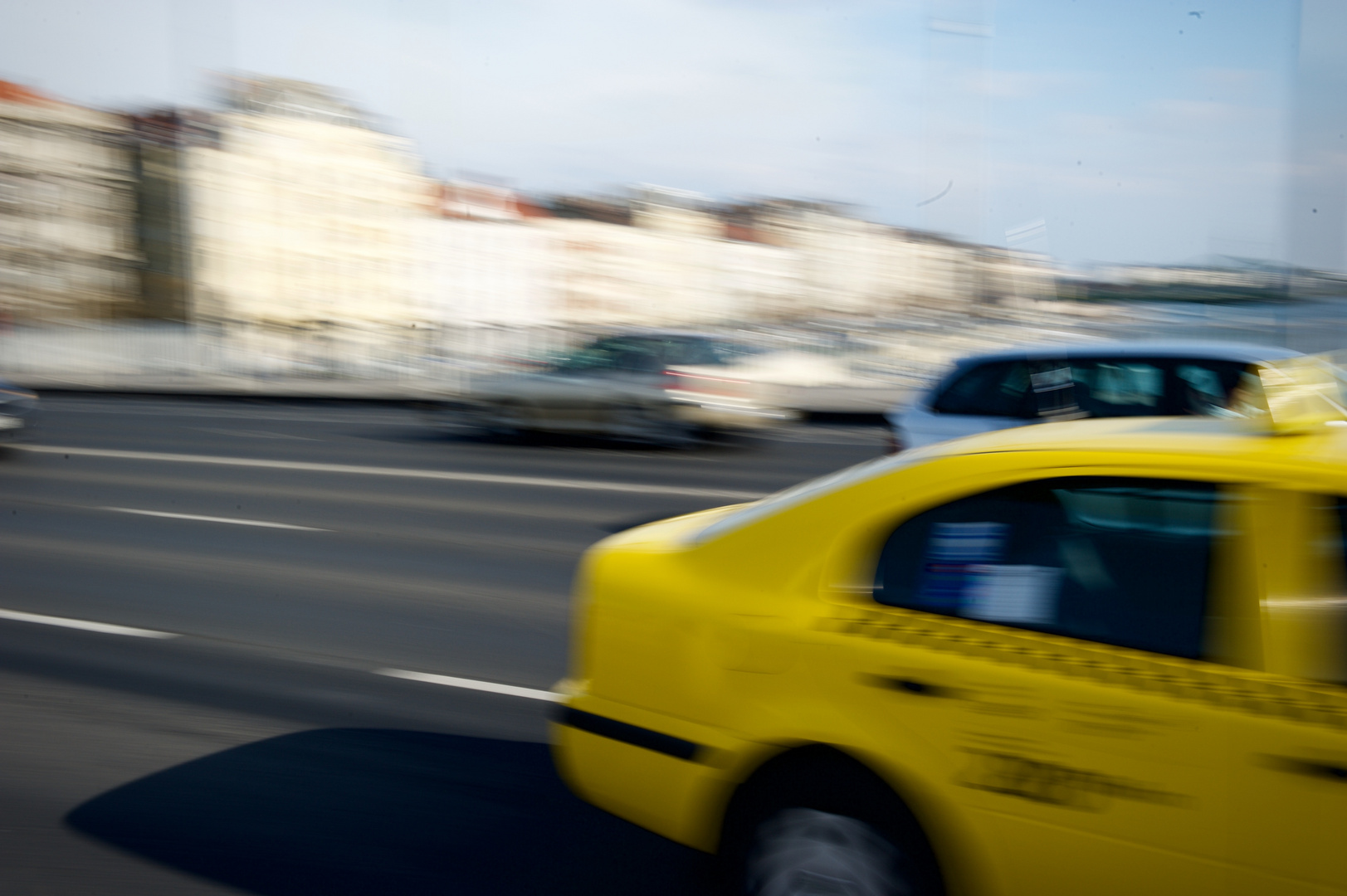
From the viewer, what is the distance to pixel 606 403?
1437cm

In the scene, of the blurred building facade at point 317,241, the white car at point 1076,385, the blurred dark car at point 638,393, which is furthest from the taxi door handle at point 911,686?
the blurred building facade at point 317,241

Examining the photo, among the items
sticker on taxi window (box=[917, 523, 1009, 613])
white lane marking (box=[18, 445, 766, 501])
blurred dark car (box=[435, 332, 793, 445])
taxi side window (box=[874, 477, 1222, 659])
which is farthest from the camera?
blurred dark car (box=[435, 332, 793, 445])

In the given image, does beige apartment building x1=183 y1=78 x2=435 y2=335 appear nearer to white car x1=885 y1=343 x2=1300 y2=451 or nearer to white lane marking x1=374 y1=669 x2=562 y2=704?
white car x1=885 y1=343 x2=1300 y2=451

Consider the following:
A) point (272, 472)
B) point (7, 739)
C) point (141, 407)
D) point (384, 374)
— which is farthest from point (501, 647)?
point (384, 374)

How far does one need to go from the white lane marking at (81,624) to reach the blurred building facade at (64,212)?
156 ft

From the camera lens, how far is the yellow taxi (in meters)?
2.15

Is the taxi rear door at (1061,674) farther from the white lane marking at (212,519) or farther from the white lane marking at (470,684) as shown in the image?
the white lane marking at (212,519)

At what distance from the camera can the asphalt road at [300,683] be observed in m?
3.43

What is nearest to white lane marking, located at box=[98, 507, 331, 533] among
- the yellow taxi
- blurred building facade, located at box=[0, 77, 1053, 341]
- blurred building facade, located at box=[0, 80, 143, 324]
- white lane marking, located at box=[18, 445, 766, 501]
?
white lane marking, located at box=[18, 445, 766, 501]

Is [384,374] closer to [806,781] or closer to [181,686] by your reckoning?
[181,686]

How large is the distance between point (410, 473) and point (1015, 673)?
10.5 m

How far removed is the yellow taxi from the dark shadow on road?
0.56 meters

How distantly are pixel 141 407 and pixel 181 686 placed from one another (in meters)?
18.9

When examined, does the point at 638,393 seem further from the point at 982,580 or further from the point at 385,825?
the point at 982,580
